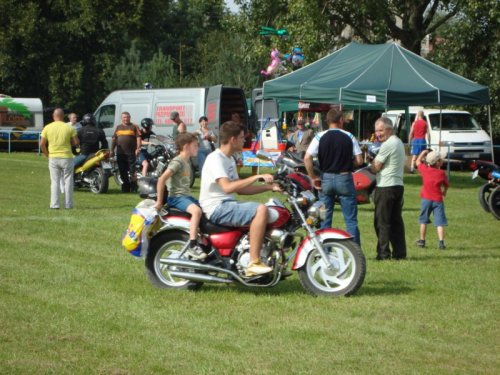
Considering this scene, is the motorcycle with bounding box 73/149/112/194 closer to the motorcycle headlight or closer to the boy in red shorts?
the boy in red shorts

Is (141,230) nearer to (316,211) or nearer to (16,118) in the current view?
(316,211)

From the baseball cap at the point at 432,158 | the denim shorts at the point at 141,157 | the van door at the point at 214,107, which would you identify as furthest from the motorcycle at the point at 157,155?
the baseball cap at the point at 432,158

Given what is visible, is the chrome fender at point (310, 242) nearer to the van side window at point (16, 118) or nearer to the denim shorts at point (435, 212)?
the denim shorts at point (435, 212)

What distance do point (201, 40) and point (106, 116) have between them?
3585cm

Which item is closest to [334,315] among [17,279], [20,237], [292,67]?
[17,279]

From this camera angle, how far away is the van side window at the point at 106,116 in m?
29.9

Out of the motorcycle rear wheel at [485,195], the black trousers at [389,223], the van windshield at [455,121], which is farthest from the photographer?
the van windshield at [455,121]

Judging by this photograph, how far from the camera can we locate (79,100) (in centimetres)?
5572

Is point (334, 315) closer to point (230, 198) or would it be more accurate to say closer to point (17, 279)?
point (230, 198)

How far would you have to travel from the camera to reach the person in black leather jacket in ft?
73.1

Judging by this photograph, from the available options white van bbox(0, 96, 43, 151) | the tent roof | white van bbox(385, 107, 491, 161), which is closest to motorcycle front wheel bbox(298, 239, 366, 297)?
the tent roof

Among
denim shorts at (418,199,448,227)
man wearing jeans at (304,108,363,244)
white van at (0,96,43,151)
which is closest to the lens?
man wearing jeans at (304,108,363,244)

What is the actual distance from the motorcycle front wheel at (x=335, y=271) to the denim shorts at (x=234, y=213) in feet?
2.20

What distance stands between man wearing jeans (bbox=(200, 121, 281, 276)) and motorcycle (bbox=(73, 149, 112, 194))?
12.7 m
